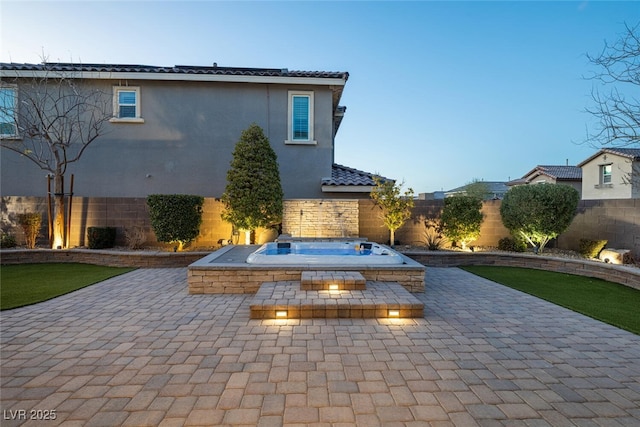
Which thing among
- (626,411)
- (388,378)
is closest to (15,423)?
(388,378)

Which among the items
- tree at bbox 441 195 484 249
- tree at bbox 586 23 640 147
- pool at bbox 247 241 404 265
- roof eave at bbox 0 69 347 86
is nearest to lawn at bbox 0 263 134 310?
pool at bbox 247 241 404 265

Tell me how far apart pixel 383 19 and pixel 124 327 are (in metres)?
14.4

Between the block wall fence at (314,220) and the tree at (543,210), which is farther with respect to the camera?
the block wall fence at (314,220)

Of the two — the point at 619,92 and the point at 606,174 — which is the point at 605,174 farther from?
the point at 619,92

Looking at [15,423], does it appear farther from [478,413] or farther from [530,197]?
[530,197]

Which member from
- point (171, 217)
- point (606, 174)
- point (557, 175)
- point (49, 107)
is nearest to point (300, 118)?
point (171, 217)

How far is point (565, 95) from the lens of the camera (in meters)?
14.8

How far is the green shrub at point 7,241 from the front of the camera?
8.99 metres

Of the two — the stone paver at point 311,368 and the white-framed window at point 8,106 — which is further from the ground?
the white-framed window at point 8,106

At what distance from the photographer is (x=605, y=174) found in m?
22.6

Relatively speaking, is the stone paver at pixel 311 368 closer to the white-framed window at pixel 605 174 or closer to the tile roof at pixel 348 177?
the tile roof at pixel 348 177

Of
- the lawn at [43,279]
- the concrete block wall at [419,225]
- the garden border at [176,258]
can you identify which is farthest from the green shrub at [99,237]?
the concrete block wall at [419,225]

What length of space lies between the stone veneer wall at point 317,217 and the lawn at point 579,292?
4034mm

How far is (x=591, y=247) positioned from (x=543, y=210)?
5.70ft
